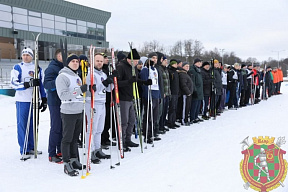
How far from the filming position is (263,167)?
3.51 metres

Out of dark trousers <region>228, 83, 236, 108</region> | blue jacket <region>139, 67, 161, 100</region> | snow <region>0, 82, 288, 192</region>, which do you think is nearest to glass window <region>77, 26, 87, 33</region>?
dark trousers <region>228, 83, 236, 108</region>

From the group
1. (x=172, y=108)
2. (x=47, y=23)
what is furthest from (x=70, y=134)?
(x=47, y=23)

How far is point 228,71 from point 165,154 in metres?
7.07

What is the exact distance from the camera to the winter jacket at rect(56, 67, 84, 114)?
3871 millimetres

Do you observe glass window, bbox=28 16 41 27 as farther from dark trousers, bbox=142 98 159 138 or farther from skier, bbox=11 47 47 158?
dark trousers, bbox=142 98 159 138

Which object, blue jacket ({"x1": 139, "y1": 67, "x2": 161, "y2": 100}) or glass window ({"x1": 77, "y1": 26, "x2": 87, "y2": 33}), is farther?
glass window ({"x1": 77, "y1": 26, "x2": 87, "y2": 33})

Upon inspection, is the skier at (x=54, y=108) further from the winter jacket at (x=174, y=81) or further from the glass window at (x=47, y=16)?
the glass window at (x=47, y=16)

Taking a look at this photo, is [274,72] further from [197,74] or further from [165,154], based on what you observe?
[165,154]

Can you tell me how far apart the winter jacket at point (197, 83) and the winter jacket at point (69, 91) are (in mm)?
4871

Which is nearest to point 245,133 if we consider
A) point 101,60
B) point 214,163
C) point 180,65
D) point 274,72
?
point 214,163

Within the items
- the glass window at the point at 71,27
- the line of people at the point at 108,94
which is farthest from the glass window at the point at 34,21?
the line of people at the point at 108,94

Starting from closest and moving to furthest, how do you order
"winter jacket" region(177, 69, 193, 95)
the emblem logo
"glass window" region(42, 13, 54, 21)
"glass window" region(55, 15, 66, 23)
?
the emblem logo → "winter jacket" region(177, 69, 193, 95) → "glass window" region(42, 13, 54, 21) → "glass window" region(55, 15, 66, 23)

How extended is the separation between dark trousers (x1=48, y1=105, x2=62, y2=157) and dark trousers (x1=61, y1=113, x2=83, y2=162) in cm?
57

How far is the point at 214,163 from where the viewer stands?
14.2 feet
